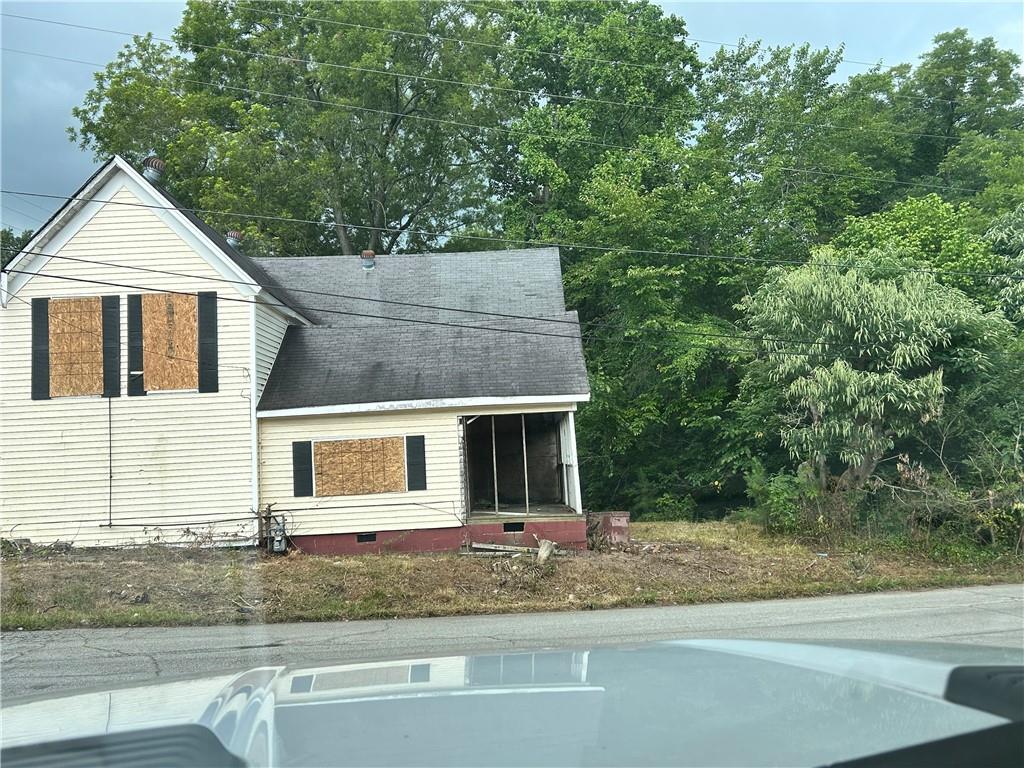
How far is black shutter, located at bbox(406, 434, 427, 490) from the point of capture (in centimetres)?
1548

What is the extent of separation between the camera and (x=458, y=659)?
3.04 m

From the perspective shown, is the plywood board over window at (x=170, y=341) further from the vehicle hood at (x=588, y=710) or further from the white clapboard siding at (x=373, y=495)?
the vehicle hood at (x=588, y=710)

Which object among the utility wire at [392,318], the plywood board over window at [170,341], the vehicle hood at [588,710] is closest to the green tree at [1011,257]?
the utility wire at [392,318]

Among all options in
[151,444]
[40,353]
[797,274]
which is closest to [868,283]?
[797,274]

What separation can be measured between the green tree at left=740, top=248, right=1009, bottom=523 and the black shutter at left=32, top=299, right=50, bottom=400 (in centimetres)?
1555

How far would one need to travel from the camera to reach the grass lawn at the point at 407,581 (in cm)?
1084

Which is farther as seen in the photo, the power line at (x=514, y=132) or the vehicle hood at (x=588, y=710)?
the power line at (x=514, y=132)

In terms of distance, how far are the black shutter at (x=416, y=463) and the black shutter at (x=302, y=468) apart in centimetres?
198

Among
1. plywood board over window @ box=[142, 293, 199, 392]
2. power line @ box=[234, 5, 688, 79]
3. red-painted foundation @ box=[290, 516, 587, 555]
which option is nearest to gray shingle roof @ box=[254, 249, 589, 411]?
plywood board over window @ box=[142, 293, 199, 392]

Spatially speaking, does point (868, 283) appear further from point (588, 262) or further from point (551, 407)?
point (588, 262)

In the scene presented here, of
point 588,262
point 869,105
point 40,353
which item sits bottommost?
point 40,353

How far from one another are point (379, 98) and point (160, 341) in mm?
18901

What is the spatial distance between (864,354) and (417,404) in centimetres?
971

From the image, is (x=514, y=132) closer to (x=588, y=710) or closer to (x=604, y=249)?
(x=604, y=249)
